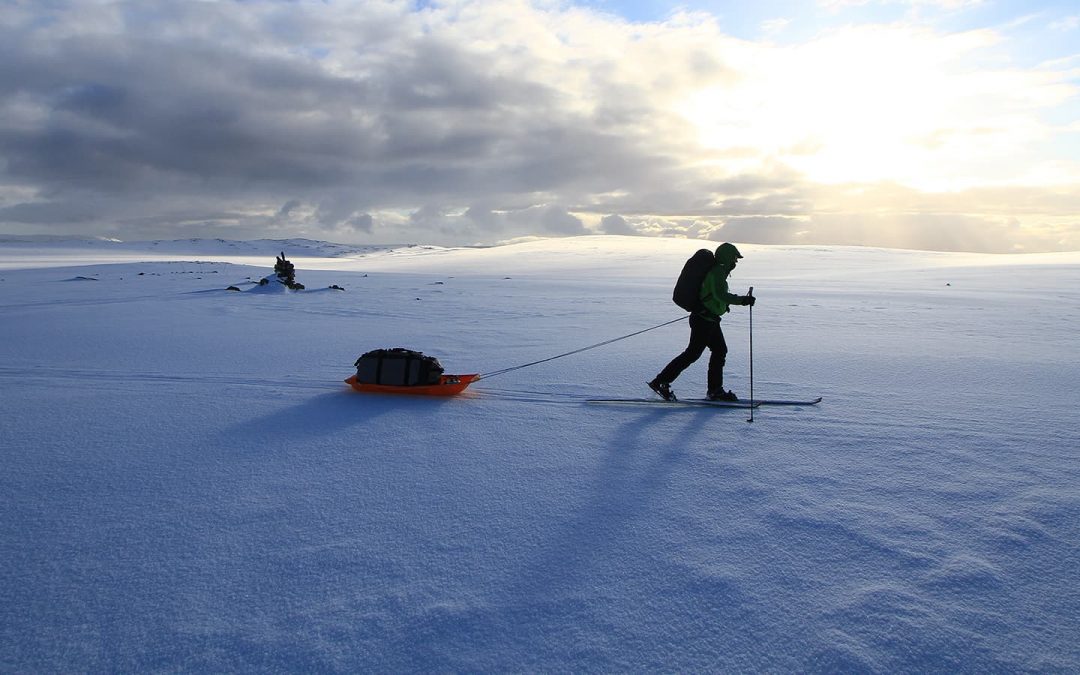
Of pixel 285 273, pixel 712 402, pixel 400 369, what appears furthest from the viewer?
pixel 285 273

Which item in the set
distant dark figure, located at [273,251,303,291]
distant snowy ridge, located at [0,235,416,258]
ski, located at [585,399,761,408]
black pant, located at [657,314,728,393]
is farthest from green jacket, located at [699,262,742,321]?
distant snowy ridge, located at [0,235,416,258]

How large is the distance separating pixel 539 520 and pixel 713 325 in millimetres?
3514

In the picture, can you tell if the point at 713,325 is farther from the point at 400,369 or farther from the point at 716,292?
the point at 400,369

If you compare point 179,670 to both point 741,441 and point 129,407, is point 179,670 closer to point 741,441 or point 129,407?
point 741,441

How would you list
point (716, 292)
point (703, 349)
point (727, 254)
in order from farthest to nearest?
point (703, 349) < point (716, 292) < point (727, 254)

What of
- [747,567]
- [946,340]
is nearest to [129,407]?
[747,567]

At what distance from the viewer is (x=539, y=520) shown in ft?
11.6

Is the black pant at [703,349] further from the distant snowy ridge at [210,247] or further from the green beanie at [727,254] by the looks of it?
the distant snowy ridge at [210,247]

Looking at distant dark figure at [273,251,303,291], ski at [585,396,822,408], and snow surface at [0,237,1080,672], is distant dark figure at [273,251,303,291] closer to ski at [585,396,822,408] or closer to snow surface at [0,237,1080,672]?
snow surface at [0,237,1080,672]

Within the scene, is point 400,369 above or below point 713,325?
below

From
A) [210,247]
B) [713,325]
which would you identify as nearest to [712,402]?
[713,325]

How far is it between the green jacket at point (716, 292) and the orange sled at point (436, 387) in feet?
8.76

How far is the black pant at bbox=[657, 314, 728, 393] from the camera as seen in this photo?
632cm

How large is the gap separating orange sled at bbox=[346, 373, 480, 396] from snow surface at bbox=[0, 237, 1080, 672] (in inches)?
6.3
